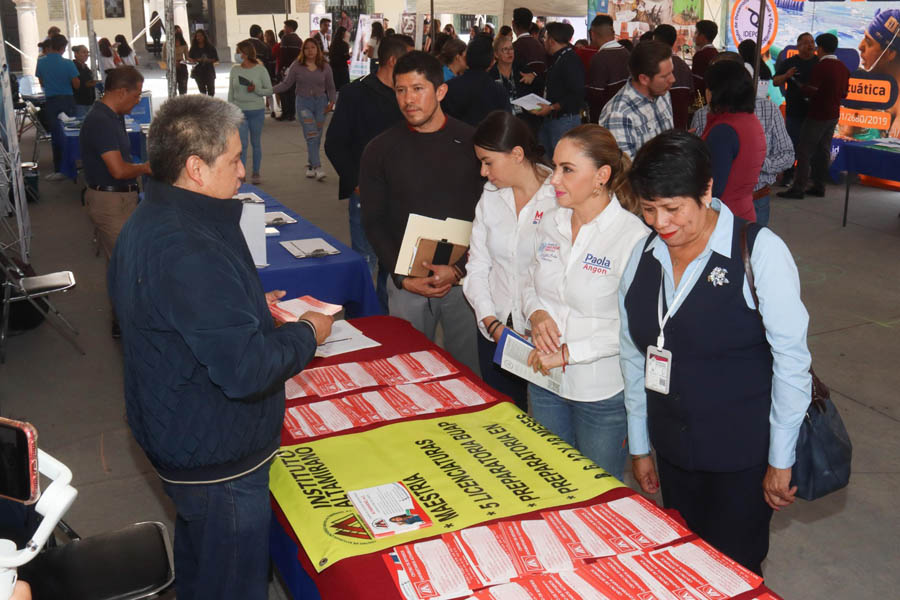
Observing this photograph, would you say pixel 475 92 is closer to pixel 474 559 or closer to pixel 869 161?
pixel 869 161

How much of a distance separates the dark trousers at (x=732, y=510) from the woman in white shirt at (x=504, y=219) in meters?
0.74

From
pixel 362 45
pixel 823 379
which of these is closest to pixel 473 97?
pixel 823 379

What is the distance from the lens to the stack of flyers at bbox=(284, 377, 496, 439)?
2.30 m

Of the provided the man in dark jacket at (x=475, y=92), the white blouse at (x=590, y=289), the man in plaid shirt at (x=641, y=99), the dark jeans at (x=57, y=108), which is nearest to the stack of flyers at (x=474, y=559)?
the white blouse at (x=590, y=289)

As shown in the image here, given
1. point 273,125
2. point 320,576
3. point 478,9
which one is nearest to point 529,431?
point 320,576

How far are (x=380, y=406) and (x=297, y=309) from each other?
1.20ft

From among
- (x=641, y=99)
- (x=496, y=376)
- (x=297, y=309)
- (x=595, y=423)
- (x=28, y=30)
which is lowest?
(x=496, y=376)

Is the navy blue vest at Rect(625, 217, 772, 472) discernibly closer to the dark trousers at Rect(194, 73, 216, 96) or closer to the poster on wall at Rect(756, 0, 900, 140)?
the poster on wall at Rect(756, 0, 900, 140)

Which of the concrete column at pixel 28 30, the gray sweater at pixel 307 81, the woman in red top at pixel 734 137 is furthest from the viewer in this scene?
the concrete column at pixel 28 30

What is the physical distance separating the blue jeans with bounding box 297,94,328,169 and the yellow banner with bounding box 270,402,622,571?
7.28m

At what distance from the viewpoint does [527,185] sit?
104 inches

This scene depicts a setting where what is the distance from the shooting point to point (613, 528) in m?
1.76

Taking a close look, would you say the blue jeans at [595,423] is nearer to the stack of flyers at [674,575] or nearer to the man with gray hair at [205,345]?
the stack of flyers at [674,575]

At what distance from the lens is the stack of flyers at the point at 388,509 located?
1.79 m
